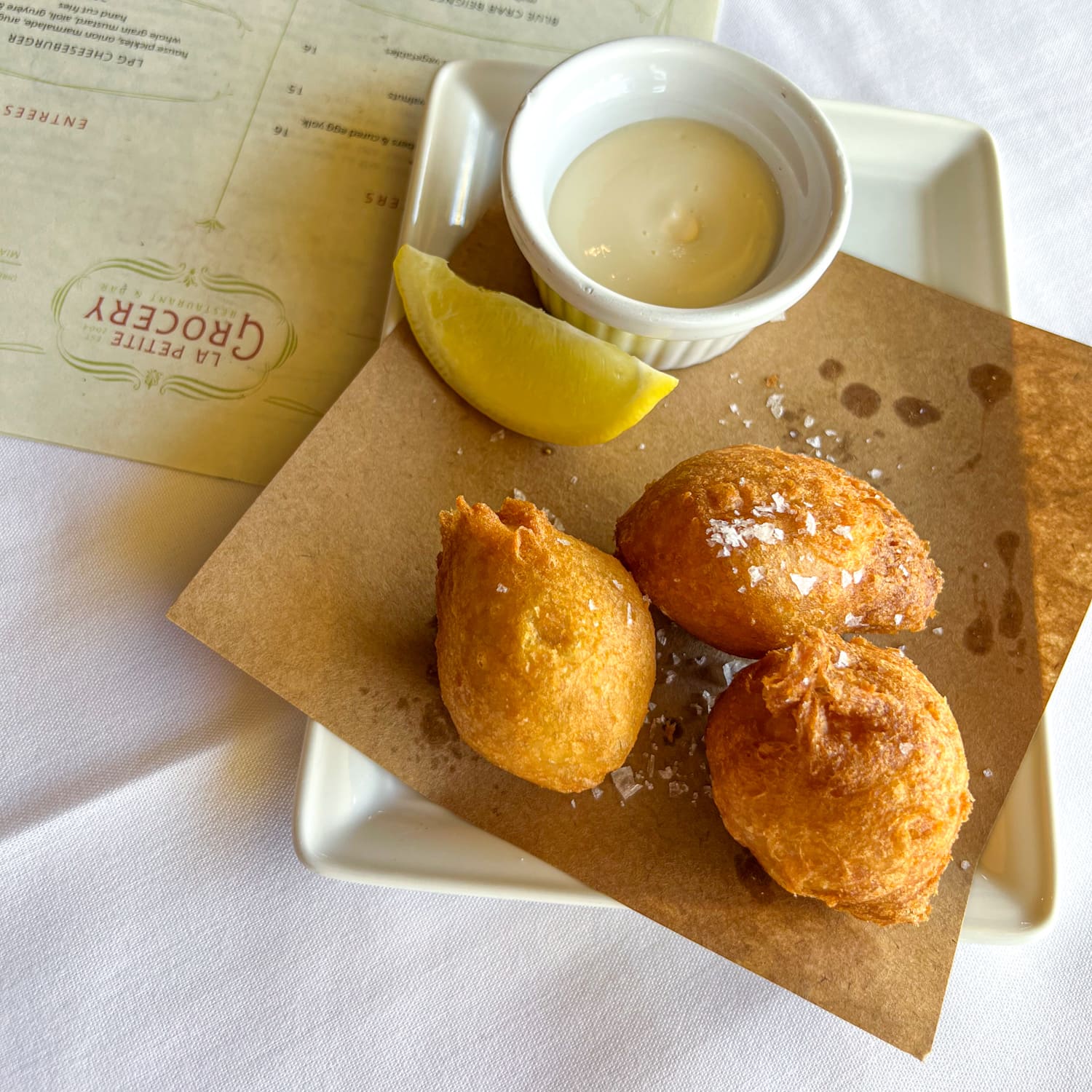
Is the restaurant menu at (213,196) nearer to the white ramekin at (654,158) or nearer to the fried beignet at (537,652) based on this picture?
the white ramekin at (654,158)

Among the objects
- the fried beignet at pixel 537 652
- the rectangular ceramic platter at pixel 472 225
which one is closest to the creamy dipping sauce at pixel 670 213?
the rectangular ceramic platter at pixel 472 225

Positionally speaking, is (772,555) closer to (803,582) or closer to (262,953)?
(803,582)

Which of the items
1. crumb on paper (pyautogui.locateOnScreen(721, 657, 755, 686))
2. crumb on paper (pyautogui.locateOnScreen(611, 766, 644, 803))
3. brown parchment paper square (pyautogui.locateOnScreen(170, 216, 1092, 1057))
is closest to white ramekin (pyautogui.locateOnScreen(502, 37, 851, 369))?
brown parchment paper square (pyautogui.locateOnScreen(170, 216, 1092, 1057))

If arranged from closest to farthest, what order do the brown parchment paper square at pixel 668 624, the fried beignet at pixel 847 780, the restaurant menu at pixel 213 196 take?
the fried beignet at pixel 847 780 < the brown parchment paper square at pixel 668 624 < the restaurant menu at pixel 213 196

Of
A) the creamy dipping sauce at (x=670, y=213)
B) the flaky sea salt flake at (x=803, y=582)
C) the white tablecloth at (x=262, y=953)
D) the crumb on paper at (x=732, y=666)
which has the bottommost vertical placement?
the white tablecloth at (x=262, y=953)

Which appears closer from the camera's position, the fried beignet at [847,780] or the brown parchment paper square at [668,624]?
the fried beignet at [847,780]
